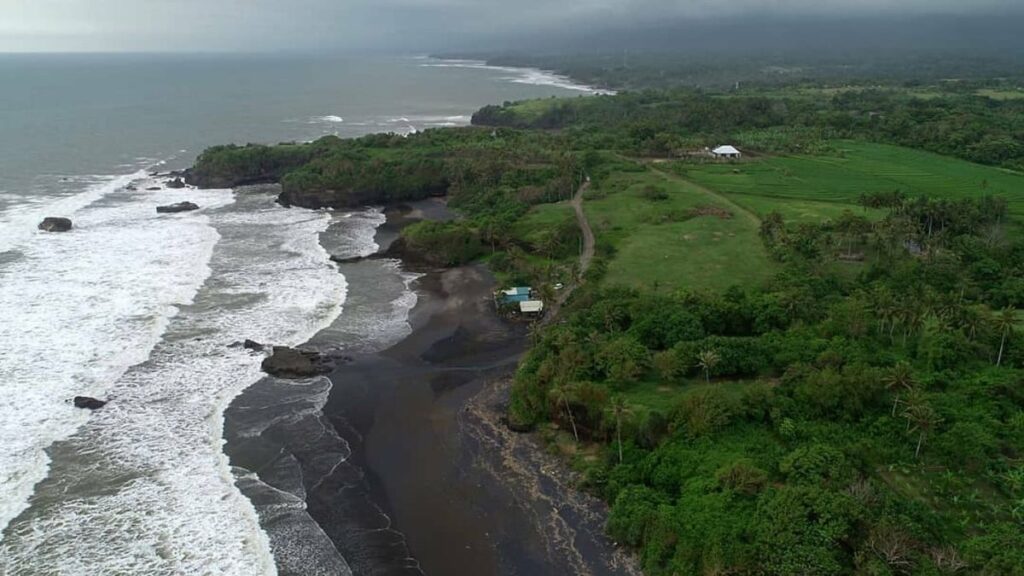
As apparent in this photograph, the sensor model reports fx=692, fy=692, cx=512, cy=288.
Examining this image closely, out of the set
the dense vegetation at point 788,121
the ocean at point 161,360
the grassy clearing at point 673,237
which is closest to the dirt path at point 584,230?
the grassy clearing at point 673,237

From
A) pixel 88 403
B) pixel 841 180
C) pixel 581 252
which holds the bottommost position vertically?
pixel 88 403

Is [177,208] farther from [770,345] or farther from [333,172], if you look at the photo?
[770,345]

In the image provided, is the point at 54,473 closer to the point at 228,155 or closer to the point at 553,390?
the point at 553,390

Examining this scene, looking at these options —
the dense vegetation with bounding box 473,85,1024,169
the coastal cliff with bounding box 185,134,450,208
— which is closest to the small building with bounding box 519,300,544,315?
the coastal cliff with bounding box 185,134,450,208

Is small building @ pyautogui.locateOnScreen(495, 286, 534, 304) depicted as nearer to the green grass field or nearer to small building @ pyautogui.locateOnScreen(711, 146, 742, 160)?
the green grass field

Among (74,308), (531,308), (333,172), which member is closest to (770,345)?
(531,308)

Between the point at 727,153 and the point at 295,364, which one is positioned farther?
the point at 727,153

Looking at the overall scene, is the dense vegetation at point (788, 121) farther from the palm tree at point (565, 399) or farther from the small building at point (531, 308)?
the palm tree at point (565, 399)
